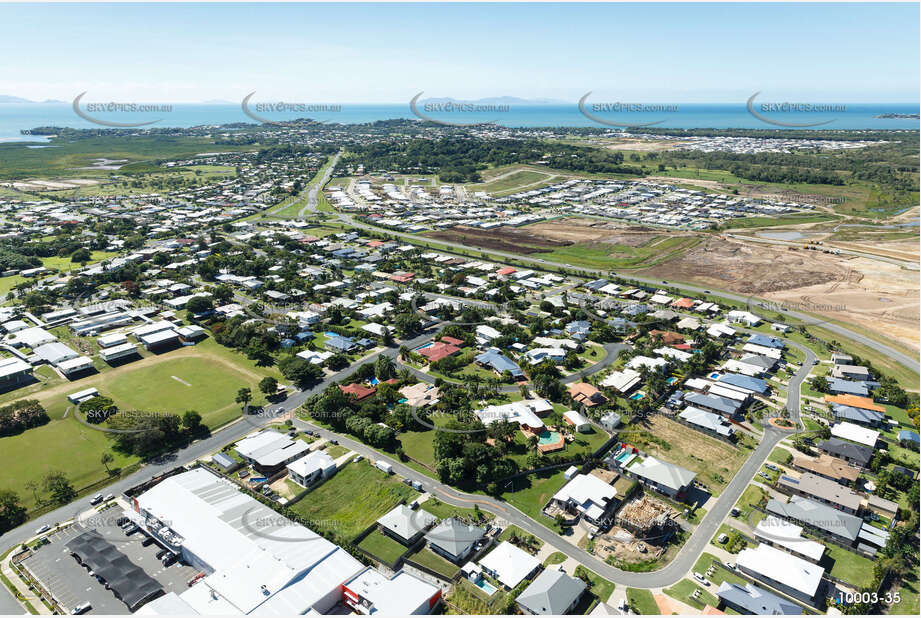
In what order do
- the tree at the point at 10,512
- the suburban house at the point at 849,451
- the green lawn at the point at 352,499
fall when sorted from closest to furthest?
the tree at the point at 10,512
the green lawn at the point at 352,499
the suburban house at the point at 849,451

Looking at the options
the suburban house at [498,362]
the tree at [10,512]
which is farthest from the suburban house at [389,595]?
the suburban house at [498,362]

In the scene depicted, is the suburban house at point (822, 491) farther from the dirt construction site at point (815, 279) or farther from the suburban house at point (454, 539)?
the dirt construction site at point (815, 279)

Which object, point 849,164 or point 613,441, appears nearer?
point 613,441

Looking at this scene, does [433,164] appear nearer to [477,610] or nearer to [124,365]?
[124,365]

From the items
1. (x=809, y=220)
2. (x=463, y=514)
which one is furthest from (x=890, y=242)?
(x=463, y=514)

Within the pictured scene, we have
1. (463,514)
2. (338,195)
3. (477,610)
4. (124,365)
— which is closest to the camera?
(477,610)

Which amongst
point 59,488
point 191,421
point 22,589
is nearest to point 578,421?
point 191,421

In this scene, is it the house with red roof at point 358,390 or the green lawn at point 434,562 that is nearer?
the green lawn at point 434,562
